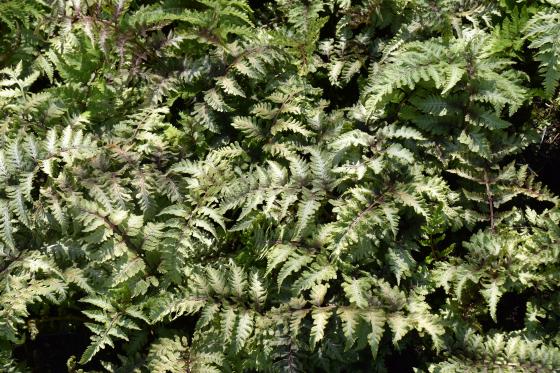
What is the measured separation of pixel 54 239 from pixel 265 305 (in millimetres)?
1439

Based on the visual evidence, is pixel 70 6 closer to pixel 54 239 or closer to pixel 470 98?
pixel 54 239

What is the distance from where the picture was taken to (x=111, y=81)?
411cm

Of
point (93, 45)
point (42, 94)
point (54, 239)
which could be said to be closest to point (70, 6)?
point (93, 45)

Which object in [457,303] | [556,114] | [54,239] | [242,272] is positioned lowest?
[54,239]

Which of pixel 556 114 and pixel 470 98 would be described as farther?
pixel 556 114

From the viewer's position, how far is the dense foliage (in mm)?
3279

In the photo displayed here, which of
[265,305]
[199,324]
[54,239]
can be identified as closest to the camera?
[199,324]

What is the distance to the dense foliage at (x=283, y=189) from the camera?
10.8ft

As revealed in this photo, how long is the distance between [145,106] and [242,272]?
141 cm

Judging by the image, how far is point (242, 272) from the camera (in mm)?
3402

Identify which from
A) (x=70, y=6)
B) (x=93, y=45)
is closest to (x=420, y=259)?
(x=93, y=45)

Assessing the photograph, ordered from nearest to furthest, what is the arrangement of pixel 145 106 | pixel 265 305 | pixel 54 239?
pixel 265 305 < pixel 54 239 < pixel 145 106

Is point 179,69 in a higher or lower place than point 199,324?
higher

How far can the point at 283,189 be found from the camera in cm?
346
